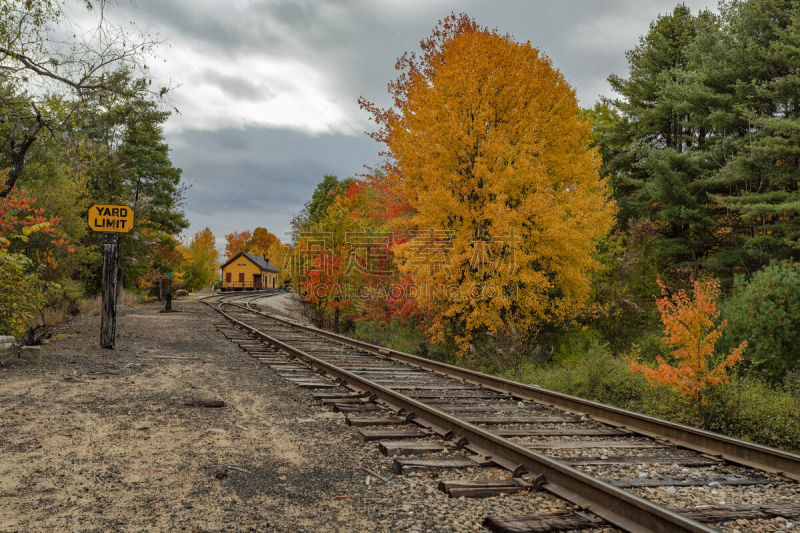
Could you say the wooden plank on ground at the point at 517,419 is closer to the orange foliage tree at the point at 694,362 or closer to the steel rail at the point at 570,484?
the steel rail at the point at 570,484

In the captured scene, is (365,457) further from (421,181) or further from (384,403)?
(421,181)

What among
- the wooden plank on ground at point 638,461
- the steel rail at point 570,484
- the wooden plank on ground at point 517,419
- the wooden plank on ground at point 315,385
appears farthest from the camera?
the wooden plank on ground at point 315,385

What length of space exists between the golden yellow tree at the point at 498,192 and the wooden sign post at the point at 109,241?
7.06m

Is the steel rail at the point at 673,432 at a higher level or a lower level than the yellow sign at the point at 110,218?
lower

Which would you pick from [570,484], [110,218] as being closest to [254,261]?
[110,218]

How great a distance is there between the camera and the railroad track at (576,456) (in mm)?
3609

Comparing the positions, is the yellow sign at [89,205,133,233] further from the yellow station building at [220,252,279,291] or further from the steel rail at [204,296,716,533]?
the yellow station building at [220,252,279,291]

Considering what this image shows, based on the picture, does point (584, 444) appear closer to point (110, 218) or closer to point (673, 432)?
point (673, 432)

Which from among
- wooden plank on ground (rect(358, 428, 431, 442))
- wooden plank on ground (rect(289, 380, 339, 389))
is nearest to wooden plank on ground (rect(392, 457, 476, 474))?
wooden plank on ground (rect(358, 428, 431, 442))

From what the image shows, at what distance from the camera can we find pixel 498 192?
1366 cm

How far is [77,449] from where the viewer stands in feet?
16.1

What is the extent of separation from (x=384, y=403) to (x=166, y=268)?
1484 inches

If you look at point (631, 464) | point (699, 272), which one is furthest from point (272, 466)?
point (699, 272)

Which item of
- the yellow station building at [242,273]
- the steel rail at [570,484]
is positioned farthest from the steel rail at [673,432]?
the yellow station building at [242,273]
